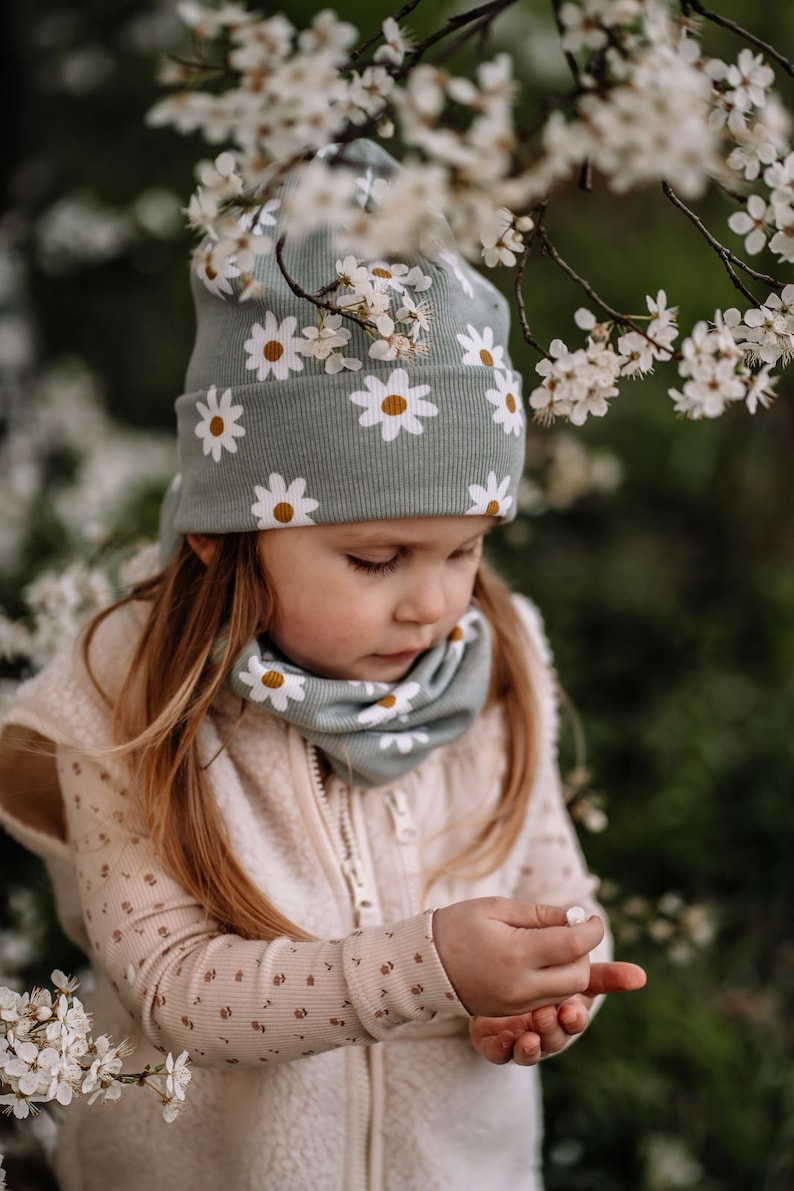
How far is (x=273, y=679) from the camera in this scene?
5.22 feet

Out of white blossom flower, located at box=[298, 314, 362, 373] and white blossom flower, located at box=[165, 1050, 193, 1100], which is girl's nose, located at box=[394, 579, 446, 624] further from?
white blossom flower, located at box=[165, 1050, 193, 1100]

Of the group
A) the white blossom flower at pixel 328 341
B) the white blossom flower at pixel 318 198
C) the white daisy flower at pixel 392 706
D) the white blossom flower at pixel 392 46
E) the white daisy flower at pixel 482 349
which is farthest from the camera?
the white daisy flower at pixel 392 706

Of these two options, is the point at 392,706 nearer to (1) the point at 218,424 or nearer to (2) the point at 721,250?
(1) the point at 218,424

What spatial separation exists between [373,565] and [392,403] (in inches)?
9.7

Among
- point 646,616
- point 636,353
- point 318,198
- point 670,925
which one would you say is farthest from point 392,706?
point 646,616

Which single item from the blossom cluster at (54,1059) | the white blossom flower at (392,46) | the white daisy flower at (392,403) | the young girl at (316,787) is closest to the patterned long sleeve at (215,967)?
the young girl at (316,787)

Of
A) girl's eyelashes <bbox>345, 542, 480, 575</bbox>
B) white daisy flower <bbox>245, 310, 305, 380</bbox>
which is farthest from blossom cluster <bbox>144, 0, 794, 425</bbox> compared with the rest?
girl's eyelashes <bbox>345, 542, 480, 575</bbox>

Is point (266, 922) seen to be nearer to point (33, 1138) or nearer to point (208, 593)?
point (208, 593)

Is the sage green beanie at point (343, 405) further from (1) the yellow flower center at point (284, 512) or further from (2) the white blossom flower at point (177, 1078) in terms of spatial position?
(2) the white blossom flower at point (177, 1078)

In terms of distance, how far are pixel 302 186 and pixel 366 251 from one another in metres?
0.08

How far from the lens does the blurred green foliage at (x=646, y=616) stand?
2.49 metres

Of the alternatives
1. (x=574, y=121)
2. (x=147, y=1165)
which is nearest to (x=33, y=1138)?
(x=147, y=1165)

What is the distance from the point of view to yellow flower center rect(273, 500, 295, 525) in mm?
1496

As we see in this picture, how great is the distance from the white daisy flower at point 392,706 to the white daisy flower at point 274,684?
11 centimetres
